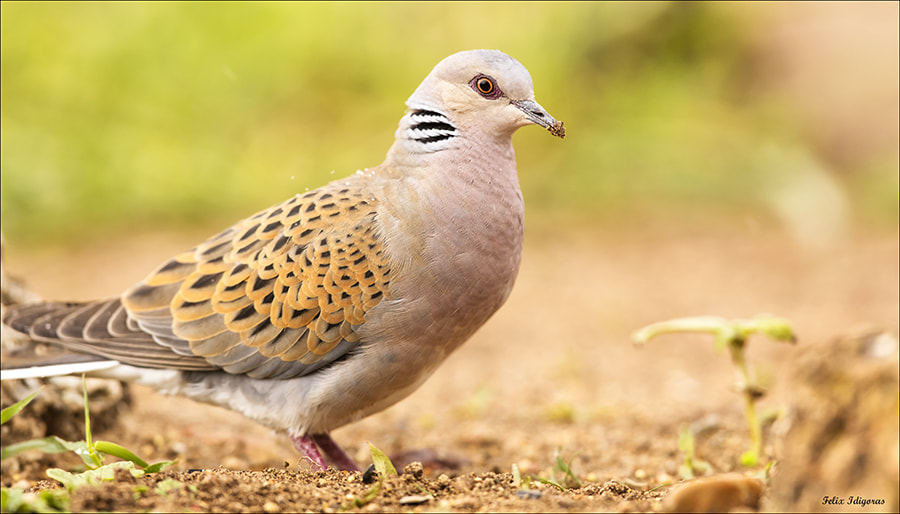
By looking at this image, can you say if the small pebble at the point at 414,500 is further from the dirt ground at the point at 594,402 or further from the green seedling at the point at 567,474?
the green seedling at the point at 567,474

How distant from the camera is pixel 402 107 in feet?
37.9

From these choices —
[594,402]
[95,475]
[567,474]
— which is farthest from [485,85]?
[594,402]

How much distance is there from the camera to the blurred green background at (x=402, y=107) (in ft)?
34.1

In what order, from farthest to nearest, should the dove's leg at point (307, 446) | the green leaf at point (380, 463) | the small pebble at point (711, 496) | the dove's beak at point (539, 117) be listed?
the dove's leg at point (307, 446)
the dove's beak at point (539, 117)
the green leaf at point (380, 463)
the small pebble at point (711, 496)

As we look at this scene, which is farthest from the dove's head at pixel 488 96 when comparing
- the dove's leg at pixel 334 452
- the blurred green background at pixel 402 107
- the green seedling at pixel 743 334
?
the blurred green background at pixel 402 107

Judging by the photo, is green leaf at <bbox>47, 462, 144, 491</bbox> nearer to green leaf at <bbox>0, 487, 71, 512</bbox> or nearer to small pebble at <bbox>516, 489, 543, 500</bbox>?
green leaf at <bbox>0, 487, 71, 512</bbox>

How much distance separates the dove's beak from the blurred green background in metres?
6.25

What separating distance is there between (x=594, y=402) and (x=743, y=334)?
2.15m

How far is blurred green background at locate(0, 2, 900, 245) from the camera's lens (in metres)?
10.4

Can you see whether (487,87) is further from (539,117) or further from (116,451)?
(116,451)

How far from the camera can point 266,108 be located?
11680mm

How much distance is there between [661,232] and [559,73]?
2668 millimetres

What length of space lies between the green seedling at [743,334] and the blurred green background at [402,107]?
633cm

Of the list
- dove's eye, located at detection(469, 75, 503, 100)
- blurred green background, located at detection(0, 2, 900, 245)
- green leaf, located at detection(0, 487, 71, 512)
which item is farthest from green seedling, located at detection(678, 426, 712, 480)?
blurred green background, located at detection(0, 2, 900, 245)
